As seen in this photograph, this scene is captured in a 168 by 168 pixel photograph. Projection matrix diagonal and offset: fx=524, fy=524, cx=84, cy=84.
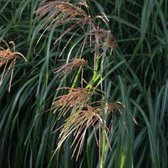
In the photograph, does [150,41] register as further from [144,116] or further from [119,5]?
[144,116]

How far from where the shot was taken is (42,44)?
245cm

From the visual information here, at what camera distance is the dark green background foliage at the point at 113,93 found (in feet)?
6.45

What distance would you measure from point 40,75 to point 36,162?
0.36 metres

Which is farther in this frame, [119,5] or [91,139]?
[119,5]

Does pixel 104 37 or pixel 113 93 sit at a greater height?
pixel 104 37

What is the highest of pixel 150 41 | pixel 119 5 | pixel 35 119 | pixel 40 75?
pixel 119 5

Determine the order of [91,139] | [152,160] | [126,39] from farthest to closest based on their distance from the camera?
[126,39] < [91,139] < [152,160]

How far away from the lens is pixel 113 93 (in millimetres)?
2107

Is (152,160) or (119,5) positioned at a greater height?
(119,5)

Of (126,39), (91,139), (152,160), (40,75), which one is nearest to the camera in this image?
(152,160)

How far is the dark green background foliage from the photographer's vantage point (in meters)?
1.97

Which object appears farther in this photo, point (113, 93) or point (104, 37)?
point (113, 93)

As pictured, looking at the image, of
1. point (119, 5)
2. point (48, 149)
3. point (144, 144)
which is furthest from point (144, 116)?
point (119, 5)

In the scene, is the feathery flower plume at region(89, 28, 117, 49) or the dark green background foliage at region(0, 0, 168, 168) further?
the dark green background foliage at region(0, 0, 168, 168)
